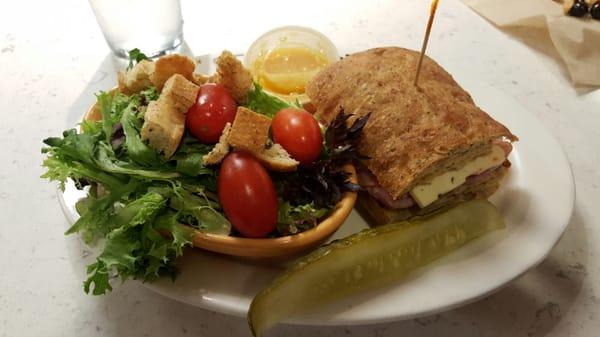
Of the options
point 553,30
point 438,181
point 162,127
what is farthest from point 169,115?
point 553,30

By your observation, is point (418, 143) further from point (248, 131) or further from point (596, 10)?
point (596, 10)

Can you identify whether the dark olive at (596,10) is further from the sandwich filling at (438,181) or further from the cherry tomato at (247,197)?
the cherry tomato at (247,197)

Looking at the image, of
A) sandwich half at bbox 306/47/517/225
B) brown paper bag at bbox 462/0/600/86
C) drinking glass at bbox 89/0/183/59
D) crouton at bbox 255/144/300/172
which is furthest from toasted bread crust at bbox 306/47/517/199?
brown paper bag at bbox 462/0/600/86

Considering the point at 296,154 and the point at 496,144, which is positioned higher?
the point at 296,154

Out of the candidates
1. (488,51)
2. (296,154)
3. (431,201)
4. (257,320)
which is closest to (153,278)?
(257,320)

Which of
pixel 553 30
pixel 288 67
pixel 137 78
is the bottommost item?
pixel 553 30

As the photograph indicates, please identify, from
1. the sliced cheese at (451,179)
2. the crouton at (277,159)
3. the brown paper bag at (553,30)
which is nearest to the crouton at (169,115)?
the crouton at (277,159)

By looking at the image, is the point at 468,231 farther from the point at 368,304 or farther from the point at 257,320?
the point at 257,320
